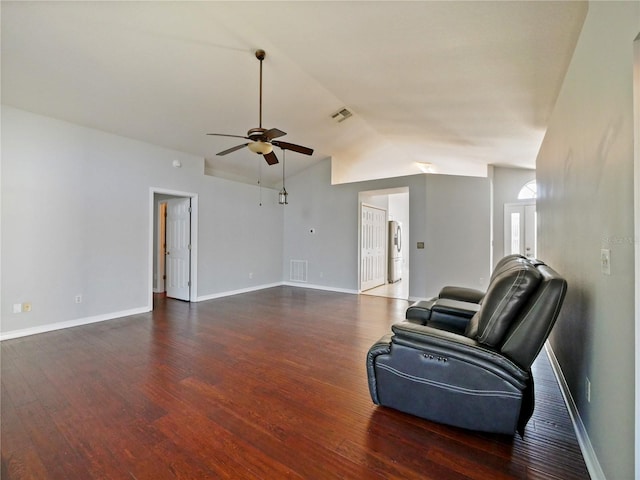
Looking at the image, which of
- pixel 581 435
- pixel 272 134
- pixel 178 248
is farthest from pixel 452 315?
pixel 178 248

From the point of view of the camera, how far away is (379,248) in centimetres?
767

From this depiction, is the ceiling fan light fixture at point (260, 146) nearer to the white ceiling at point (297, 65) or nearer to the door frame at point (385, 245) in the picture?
the white ceiling at point (297, 65)

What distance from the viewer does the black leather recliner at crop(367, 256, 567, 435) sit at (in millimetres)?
1652

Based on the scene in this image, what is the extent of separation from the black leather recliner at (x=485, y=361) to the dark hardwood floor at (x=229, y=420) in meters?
0.17

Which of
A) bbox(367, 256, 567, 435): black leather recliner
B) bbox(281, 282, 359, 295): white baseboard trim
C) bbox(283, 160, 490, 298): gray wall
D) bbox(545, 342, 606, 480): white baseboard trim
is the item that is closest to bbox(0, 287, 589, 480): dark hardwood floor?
bbox(545, 342, 606, 480): white baseboard trim

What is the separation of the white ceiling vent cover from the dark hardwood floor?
12.6 ft

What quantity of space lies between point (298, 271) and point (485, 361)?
6.01 m

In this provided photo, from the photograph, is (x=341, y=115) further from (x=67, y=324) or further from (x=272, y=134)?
(x=67, y=324)

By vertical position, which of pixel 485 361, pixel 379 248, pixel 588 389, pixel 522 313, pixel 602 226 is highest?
pixel 602 226

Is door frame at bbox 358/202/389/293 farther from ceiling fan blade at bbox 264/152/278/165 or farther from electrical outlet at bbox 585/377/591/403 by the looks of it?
electrical outlet at bbox 585/377/591/403

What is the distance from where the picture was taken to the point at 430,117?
12.0 ft

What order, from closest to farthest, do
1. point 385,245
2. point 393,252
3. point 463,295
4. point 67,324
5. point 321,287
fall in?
1. point 463,295
2. point 67,324
3. point 321,287
4. point 385,245
5. point 393,252

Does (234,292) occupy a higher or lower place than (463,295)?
lower

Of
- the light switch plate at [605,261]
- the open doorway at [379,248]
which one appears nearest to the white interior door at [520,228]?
the open doorway at [379,248]
